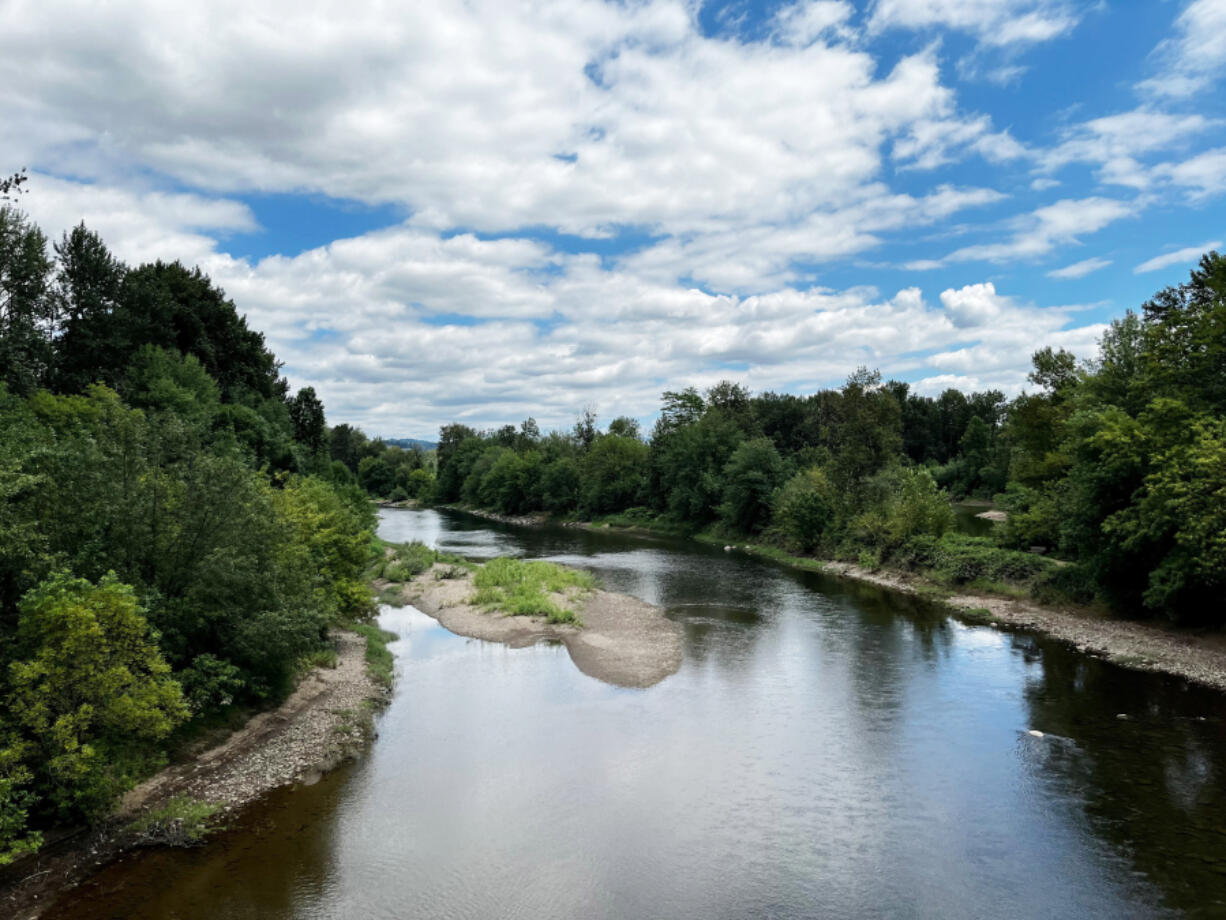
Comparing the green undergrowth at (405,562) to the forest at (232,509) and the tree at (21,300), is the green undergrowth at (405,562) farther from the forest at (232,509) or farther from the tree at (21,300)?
the tree at (21,300)

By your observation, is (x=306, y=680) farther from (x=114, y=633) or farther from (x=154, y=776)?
(x=114, y=633)

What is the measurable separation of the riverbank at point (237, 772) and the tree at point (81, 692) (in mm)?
752

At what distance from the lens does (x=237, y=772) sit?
62.6 feet

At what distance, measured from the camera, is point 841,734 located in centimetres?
2219

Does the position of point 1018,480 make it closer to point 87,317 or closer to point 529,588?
point 529,588

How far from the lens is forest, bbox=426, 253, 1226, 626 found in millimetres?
30391

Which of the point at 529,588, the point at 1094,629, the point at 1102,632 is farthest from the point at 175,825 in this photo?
the point at 1094,629

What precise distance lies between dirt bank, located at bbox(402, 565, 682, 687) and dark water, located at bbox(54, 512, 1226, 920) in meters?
1.37

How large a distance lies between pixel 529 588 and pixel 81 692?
2800 centimetres

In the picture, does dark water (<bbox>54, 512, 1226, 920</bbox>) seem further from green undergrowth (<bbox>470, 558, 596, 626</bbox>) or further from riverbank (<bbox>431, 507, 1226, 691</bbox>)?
green undergrowth (<bbox>470, 558, 596, 626</bbox>)

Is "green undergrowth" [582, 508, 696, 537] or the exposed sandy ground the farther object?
"green undergrowth" [582, 508, 696, 537]

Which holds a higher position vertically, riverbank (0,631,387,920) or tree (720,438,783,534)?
tree (720,438,783,534)

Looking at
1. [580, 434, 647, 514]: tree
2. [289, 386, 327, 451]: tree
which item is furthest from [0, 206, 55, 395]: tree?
[580, 434, 647, 514]: tree

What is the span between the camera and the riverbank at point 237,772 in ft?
46.7
